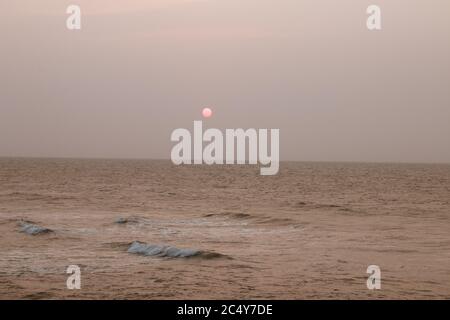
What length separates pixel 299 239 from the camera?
27375mm

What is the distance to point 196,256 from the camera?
21703 millimetres


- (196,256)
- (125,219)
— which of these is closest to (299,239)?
(196,256)

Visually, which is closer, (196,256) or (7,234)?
(196,256)
